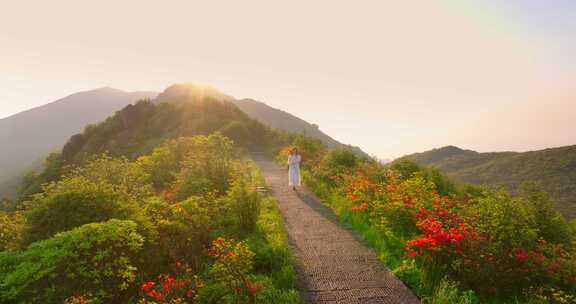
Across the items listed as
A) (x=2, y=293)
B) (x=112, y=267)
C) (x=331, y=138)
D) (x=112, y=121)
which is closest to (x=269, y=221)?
(x=112, y=267)

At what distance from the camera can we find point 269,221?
8.66m

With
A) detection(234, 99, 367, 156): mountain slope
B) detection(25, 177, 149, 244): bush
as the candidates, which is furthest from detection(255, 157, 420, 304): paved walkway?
detection(234, 99, 367, 156): mountain slope

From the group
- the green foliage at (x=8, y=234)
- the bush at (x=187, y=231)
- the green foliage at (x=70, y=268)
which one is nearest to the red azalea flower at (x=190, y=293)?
the green foliage at (x=70, y=268)

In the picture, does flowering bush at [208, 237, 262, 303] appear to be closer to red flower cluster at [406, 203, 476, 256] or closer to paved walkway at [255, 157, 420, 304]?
paved walkway at [255, 157, 420, 304]

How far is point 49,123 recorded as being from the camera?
109 m

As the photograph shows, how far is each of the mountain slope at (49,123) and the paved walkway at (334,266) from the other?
9849 cm

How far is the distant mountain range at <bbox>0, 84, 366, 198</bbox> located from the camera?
73375 mm

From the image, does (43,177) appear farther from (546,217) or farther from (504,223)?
(546,217)

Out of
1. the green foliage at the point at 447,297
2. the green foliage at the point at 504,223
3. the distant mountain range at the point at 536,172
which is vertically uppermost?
the green foliage at the point at 504,223

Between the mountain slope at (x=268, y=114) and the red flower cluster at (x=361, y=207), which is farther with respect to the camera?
the mountain slope at (x=268, y=114)

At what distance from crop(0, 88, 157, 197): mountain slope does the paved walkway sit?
9849 cm

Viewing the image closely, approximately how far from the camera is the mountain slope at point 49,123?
9594 centimetres

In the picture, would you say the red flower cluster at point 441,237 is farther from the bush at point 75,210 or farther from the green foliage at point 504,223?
the bush at point 75,210

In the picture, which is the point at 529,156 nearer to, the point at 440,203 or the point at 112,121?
the point at 440,203
